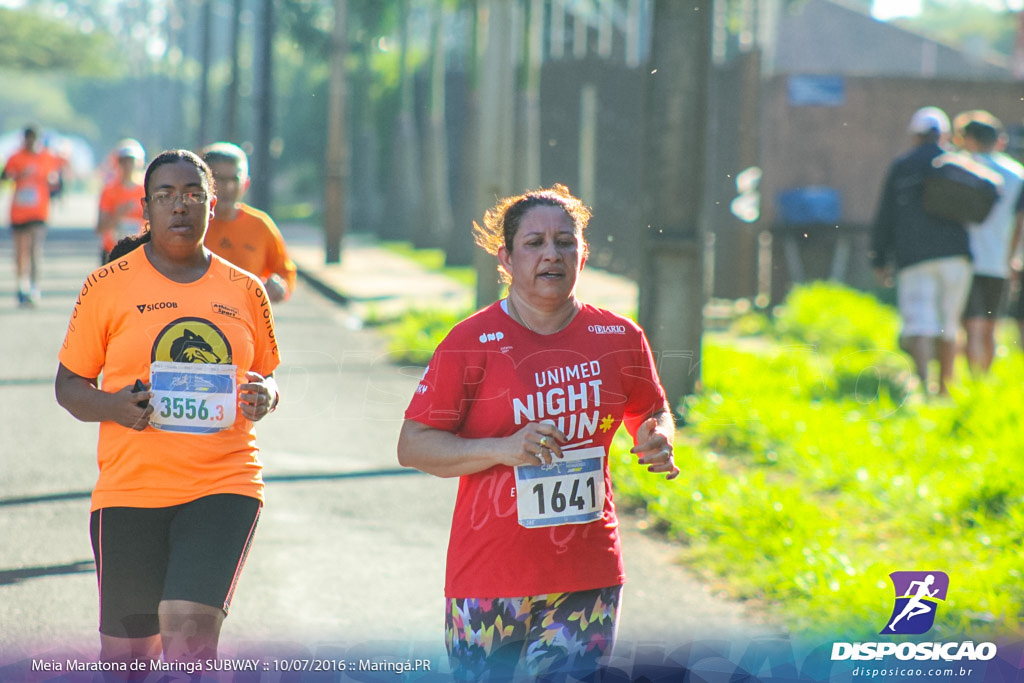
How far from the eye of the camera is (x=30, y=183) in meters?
15.7

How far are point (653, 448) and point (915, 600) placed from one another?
2.27 meters

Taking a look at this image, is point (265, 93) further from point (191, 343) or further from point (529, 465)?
point (529, 465)

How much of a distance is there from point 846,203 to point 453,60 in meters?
24.8

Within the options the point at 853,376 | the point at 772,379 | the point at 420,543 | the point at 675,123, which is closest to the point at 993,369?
the point at 853,376

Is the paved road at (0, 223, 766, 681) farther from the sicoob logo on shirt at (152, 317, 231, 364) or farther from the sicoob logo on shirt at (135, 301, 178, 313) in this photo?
the sicoob logo on shirt at (135, 301, 178, 313)

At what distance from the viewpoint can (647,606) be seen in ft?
18.9

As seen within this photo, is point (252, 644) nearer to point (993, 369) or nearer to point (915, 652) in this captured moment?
point (915, 652)

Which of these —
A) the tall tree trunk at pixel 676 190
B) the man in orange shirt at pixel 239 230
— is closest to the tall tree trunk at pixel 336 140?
the tall tree trunk at pixel 676 190

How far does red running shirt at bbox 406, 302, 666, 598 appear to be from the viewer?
3457mm

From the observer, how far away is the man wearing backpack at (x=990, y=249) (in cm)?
1020

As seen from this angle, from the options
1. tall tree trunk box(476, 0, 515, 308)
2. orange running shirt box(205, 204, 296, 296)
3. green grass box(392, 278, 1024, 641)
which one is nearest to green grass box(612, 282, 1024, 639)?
green grass box(392, 278, 1024, 641)

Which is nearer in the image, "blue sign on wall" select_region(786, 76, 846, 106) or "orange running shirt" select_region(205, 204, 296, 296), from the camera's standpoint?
"orange running shirt" select_region(205, 204, 296, 296)

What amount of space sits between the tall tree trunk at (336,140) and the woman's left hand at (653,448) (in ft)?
64.2

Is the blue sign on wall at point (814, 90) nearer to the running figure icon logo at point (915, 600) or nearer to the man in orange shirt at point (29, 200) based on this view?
the man in orange shirt at point (29, 200)
